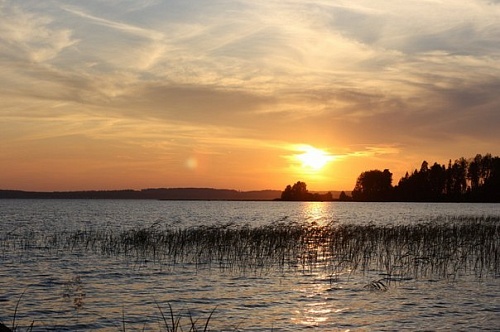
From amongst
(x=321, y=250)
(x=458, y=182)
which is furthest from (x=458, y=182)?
(x=321, y=250)

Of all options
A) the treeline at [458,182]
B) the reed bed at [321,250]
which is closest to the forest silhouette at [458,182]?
the treeline at [458,182]

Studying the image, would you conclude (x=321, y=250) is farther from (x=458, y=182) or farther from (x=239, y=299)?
(x=458, y=182)

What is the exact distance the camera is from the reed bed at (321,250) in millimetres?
28359

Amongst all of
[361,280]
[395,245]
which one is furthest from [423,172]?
[361,280]

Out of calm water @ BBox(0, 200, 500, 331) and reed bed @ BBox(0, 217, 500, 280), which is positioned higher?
reed bed @ BBox(0, 217, 500, 280)

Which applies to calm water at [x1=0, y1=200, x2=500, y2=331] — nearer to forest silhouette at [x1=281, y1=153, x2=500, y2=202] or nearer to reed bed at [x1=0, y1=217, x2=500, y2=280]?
→ reed bed at [x1=0, y1=217, x2=500, y2=280]

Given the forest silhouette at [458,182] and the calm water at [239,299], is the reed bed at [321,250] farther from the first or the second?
the forest silhouette at [458,182]

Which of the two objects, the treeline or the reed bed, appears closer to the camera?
the reed bed

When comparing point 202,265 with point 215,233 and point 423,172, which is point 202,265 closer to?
point 215,233

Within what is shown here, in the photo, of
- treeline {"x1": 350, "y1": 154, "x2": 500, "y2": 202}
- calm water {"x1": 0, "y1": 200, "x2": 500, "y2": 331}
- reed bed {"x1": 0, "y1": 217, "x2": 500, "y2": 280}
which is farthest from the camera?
treeline {"x1": 350, "y1": 154, "x2": 500, "y2": 202}

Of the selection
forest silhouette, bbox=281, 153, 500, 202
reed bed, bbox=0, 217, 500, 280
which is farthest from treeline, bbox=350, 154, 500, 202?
reed bed, bbox=0, 217, 500, 280

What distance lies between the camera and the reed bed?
93.0 ft

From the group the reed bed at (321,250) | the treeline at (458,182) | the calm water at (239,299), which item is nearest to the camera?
the calm water at (239,299)

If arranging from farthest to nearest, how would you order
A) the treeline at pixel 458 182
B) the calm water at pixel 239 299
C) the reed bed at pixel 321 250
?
the treeline at pixel 458 182 → the reed bed at pixel 321 250 → the calm water at pixel 239 299
